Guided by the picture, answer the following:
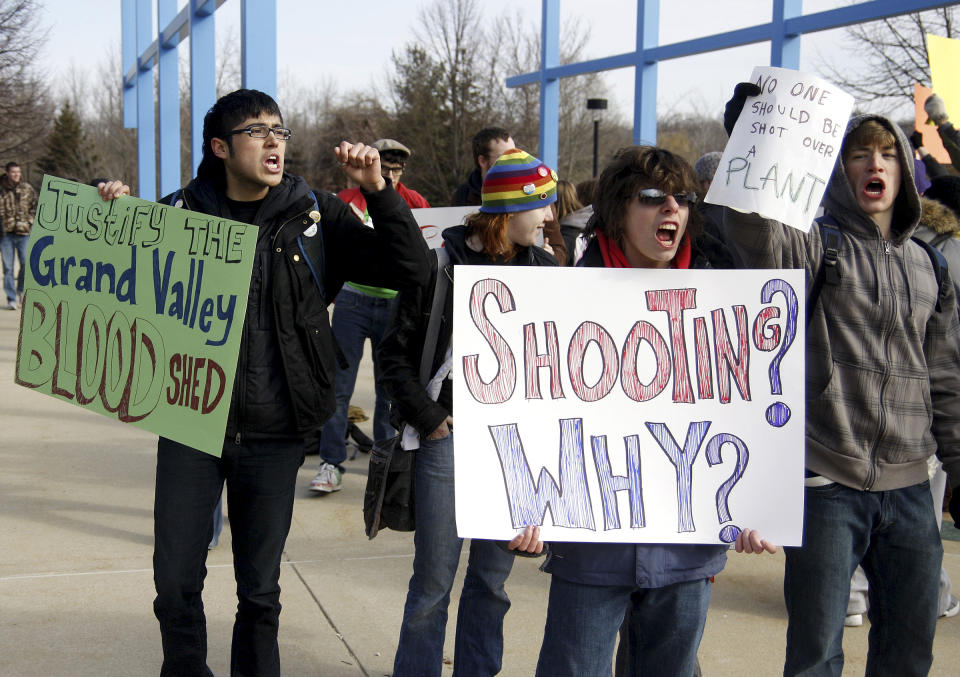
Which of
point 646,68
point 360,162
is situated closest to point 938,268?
point 360,162

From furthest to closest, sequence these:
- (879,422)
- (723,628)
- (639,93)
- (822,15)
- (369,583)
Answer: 1. (639,93)
2. (822,15)
3. (369,583)
4. (723,628)
5. (879,422)

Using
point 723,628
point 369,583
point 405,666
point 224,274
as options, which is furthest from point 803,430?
point 369,583

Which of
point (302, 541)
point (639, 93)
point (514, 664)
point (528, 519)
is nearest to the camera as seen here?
point (528, 519)

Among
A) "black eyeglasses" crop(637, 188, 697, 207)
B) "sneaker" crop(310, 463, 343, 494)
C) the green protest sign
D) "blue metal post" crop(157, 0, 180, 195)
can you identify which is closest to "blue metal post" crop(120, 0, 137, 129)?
"blue metal post" crop(157, 0, 180, 195)

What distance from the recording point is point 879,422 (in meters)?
2.58

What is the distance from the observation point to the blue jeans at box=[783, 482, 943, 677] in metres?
2.57

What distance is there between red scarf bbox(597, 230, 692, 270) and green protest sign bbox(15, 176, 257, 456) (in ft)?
3.21

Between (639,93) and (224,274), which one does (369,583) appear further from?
(639,93)

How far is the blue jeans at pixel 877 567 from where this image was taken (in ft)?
8.42

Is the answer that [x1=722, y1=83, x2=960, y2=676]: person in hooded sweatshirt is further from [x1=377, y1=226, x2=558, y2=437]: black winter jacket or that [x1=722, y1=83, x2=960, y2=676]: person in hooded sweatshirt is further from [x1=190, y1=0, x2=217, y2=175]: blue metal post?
[x1=190, y1=0, x2=217, y2=175]: blue metal post

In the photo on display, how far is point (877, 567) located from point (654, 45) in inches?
222

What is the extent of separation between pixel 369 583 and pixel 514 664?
985mm

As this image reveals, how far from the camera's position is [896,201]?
8.91ft

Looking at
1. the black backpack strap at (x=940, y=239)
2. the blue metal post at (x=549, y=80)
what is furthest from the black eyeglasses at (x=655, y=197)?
the blue metal post at (x=549, y=80)
